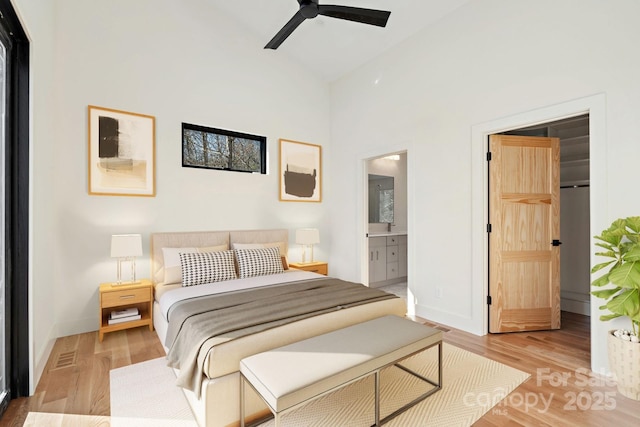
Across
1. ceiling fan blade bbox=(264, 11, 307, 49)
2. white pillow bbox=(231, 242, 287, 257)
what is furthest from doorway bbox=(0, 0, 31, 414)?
white pillow bbox=(231, 242, 287, 257)

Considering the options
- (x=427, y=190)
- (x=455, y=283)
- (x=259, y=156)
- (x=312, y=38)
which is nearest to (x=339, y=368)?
(x=455, y=283)

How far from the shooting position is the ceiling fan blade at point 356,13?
259 cm

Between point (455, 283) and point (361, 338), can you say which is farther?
point (455, 283)

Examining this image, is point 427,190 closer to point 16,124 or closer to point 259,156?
point 259,156

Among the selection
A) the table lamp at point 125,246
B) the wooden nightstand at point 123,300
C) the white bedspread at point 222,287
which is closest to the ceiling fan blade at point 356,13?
the white bedspread at point 222,287

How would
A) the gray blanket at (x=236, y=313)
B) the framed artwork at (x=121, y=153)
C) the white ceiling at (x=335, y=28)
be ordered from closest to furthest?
the gray blanket at (x=236, y=313) < the framed artwork at (x=121, y=153) < the white ceiling at (x=335, y=28)

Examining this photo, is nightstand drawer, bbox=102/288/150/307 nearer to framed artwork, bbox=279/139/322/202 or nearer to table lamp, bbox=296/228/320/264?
table lamp, bbox=296/228/320/264

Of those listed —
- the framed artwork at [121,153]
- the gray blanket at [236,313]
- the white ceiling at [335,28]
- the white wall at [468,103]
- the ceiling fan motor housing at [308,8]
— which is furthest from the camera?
the white ceiling at [335,28]

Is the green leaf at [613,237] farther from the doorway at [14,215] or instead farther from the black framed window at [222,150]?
the doorway at [14,215]

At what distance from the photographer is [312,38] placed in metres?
4.34

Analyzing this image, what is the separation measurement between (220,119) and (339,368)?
3602 millimetres

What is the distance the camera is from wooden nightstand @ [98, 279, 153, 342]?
3.08 meters

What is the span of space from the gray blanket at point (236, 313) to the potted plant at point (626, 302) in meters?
1.61

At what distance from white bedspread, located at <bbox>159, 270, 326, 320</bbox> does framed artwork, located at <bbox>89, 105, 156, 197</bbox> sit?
4.49 feet
